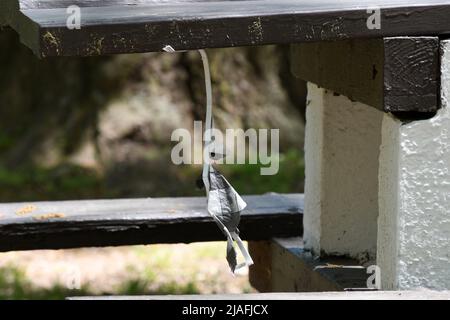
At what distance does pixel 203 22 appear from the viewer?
8.13 feet

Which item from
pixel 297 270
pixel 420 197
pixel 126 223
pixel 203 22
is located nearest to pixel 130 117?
pixel 126 223

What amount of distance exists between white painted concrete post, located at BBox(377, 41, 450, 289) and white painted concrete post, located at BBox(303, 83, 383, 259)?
68 cm

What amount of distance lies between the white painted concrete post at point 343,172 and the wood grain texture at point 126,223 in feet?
1.19

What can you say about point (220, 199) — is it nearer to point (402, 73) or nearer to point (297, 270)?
point (402, 73)

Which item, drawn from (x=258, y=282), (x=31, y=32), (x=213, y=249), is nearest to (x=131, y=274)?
(x=213, y=249)

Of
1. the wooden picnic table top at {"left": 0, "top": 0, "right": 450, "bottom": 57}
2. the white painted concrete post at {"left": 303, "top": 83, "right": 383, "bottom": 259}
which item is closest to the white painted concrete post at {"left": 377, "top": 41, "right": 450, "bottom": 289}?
the wooden picnic table top at {"left": 0, "top": 0, "right": 450, "bottom": 57}

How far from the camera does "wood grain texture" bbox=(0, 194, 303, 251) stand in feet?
12.3

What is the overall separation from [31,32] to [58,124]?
479 centimetres

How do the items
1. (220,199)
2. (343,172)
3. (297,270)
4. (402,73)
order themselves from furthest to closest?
(297,270), (343,172), (220,199), (402,73)

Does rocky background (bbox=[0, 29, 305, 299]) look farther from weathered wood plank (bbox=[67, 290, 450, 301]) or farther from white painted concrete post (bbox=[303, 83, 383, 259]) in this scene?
weathered wood plank (bbox=[67, 290, 450, 301])

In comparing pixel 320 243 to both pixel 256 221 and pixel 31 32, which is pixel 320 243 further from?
pixel 31 32

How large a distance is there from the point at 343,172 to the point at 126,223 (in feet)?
2.61

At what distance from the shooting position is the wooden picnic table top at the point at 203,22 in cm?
240
